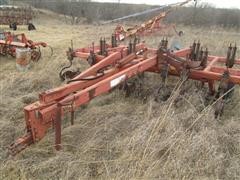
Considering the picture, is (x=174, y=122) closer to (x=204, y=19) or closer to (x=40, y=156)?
(x=40, y=156)

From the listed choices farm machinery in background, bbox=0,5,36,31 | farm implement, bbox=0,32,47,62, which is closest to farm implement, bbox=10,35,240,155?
farm implement, bbox=0,32,47,62

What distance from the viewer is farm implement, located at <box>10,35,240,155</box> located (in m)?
2.76

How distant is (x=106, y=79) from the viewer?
3.40 m

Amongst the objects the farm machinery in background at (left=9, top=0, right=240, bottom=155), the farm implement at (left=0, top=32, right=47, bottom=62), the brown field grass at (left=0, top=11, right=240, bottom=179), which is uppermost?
the farm machinery in background at (left=9, top=0, right=240, bottom=155)

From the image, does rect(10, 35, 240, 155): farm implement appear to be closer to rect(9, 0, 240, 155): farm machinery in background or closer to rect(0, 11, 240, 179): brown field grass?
rect(9, 0, 240, 155): farm machinery in background

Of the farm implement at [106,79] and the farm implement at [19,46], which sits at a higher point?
the farm implement at [106,79]

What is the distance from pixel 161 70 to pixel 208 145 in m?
1.63

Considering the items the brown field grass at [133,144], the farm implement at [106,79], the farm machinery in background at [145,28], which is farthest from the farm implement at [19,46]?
the farm machinery in background at [145,28]

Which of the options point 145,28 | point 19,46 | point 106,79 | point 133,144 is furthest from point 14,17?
point 133,144

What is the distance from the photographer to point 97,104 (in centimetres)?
472

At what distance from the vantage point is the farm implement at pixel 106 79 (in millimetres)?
2760

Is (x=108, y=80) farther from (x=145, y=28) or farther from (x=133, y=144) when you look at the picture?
(x=145, y=28)

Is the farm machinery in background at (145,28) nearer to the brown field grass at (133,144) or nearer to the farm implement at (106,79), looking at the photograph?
the farm implement at (106,79)

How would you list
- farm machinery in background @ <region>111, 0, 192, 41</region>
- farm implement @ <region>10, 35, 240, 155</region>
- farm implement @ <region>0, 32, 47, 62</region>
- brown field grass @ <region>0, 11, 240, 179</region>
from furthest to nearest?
1. farm machinery in background @ <region>111, 0, 192, 41</region>
2. farm implement @ <region>0, 32, 47, 62</region>
3. brown field grass @ <region>0, 11, 240, 179</region>
4. farm implement @ <region>10, 35, 240, 155</region>
